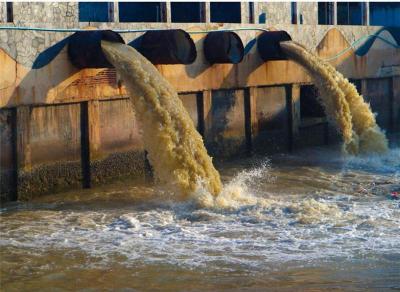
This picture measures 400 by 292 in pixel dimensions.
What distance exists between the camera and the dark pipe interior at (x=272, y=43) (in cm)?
1552

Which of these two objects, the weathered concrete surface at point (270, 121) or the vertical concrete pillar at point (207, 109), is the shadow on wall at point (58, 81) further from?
the weathered concrete surface at point (270, 121)

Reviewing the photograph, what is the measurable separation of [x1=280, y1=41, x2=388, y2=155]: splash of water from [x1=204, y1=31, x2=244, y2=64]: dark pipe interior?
1239 millimetres

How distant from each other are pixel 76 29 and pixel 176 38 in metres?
1.62

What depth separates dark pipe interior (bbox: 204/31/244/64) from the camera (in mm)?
14305

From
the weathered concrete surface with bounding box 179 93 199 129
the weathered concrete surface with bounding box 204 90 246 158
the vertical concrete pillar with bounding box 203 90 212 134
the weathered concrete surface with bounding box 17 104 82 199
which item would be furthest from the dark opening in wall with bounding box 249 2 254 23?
the weathered concrete surface with bounding box 17 104 82 199

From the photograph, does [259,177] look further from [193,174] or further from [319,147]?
[319,147]

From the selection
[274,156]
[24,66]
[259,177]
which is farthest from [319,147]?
[24,66]

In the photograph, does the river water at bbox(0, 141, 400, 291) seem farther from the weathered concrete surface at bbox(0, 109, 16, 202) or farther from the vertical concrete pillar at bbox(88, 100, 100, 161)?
the vertical concrete pillar at bbox(88, 100, 100, 161)

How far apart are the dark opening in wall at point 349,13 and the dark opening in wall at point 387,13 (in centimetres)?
97

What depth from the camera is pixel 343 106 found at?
51.9 ft

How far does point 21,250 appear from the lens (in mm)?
8586

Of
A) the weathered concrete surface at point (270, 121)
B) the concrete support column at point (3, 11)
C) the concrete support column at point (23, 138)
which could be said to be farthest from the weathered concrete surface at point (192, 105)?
the concrete support column at point (3, 11)

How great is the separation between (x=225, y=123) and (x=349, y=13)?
8.96 m

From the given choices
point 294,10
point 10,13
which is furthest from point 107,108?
point 294,10
